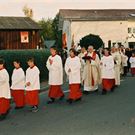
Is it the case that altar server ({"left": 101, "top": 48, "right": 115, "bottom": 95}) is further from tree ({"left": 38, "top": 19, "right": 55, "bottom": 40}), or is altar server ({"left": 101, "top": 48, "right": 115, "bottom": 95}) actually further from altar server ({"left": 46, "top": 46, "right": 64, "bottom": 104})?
tree ({"left": 38, "top": 19, "right": 55, "bottom": 40})

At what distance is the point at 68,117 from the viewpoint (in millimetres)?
13422

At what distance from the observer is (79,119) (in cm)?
1298

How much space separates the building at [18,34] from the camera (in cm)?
4178

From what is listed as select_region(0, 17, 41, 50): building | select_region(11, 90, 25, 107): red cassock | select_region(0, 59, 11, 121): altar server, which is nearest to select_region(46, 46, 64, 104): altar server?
select_region(11, 90, 25, 107): red cassock

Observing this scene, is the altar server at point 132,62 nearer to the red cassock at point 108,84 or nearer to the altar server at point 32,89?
the red cassock at point 108,84

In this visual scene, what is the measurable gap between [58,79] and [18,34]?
84.3 ft

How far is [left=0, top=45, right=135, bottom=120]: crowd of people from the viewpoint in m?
14.3

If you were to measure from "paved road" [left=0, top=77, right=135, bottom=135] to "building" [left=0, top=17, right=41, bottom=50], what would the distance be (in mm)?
24566

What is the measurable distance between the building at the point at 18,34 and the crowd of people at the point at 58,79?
20.0 m

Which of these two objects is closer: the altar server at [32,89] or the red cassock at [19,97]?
the altar server at [32,89]

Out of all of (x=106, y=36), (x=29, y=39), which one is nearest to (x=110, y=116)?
(x=29, y=39)

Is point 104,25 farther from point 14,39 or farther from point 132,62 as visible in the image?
point 132,62

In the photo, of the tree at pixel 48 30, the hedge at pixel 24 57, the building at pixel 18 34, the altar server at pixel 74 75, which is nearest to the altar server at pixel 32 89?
the altar server at pixel 74 75

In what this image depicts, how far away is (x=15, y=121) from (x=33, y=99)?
173 cm
